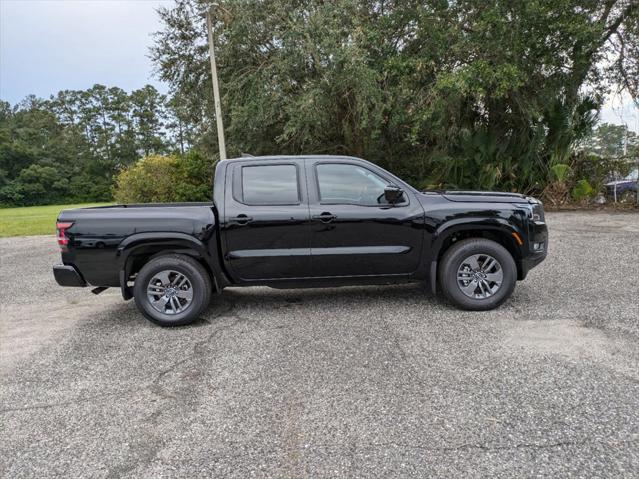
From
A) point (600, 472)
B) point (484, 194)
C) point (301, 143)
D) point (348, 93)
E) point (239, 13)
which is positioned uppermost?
point (239, 13)

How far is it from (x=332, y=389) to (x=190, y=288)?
7.13 ft

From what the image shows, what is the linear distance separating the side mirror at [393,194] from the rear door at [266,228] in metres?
0.86

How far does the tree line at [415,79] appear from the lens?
11.6 metres

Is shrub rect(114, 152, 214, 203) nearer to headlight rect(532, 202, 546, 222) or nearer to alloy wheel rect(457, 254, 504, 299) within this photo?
alloy wheel rect(457, 254, 504, 299)

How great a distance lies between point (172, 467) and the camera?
237cm

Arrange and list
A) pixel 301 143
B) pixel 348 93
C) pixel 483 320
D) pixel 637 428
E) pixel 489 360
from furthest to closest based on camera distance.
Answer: pixel 301 143 → pixel 348 93 → pixel 483 320 → pixel 489 360 → pixel 637 428

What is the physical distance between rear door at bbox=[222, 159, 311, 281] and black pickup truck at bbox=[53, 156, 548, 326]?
1cm

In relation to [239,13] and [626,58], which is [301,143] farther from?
[626,58]

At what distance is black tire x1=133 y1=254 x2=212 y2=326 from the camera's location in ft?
15.0

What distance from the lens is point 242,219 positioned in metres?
4.64

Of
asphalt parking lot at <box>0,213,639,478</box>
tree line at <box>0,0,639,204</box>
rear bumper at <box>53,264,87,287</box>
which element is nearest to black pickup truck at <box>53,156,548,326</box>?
rear bumper at <box>53,264,87,287</box>

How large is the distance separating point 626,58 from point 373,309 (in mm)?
13897

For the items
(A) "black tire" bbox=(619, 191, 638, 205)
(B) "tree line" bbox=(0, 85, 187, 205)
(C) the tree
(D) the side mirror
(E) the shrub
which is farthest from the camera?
(B) "tree line" bbox=(0, 85, 187, 205)

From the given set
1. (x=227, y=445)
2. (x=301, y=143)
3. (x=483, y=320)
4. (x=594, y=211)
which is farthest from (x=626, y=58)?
(x=227, y=445)
